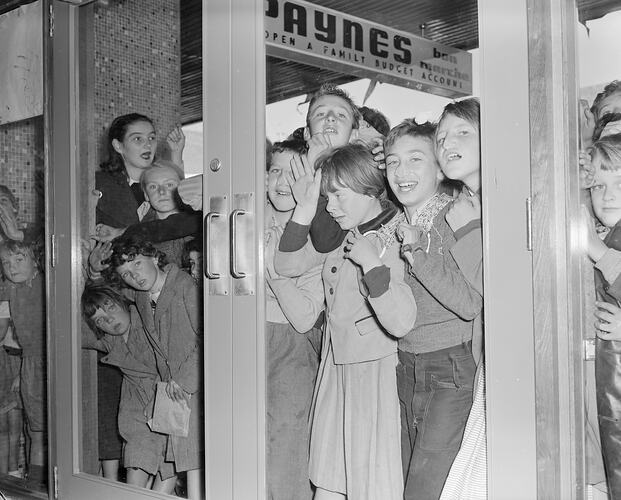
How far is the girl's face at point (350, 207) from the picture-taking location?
2.25 m

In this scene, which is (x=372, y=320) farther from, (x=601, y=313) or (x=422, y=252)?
(x=601, y=313)

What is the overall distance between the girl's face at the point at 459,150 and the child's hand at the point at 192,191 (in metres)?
0.90

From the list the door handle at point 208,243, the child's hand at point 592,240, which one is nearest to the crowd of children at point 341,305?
the child's hand at point 592,240

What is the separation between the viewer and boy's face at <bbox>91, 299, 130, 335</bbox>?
9.80ft

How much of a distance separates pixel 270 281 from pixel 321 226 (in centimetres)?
24

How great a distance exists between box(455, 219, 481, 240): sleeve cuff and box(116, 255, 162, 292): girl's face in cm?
119

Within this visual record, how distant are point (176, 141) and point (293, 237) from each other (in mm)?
600

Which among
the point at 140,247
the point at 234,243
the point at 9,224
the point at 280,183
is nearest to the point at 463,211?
the point at 280,183

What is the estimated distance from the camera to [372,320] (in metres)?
2.25

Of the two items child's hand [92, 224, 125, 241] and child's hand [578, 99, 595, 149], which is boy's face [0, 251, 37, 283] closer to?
child's hand [92, 224, 125, 241]

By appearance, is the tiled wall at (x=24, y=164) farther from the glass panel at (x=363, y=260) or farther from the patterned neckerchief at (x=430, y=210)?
the patterned neckerchief at (x=430, y=210)

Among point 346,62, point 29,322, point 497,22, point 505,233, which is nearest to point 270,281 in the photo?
point 346,62

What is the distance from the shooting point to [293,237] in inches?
95.2

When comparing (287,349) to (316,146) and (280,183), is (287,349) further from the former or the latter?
(316,146)
